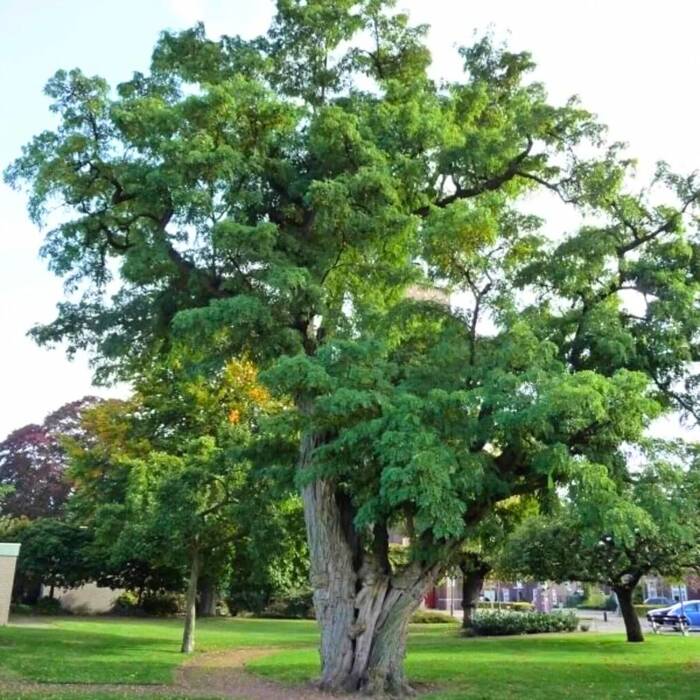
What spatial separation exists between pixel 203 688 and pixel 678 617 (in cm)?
2281

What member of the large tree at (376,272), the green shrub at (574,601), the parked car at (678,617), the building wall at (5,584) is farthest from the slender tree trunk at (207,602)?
the green shrub at (574,601)

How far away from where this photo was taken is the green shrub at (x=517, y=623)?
27062mm

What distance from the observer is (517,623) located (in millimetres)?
27406

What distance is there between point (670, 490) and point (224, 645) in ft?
48.1

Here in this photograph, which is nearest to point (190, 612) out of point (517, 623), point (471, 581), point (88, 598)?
point (517, 623)

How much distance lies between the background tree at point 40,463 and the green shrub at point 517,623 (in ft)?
88.5

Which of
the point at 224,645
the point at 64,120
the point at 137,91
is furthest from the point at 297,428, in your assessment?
the point at 224,645

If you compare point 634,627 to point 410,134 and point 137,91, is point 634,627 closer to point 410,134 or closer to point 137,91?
point 410,134

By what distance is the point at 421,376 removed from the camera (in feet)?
39.7

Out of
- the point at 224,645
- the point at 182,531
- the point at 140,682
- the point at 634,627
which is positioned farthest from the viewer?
the point at 634,627

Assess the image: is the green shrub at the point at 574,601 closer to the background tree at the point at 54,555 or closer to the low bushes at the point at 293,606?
the low bushes at the point at 293,606

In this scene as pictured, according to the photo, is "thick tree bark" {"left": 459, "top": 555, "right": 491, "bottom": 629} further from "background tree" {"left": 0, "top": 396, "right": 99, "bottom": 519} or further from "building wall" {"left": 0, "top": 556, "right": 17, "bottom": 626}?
"background tree" {"left": 0, "top": 396, "right": 99, "bottom": 519}

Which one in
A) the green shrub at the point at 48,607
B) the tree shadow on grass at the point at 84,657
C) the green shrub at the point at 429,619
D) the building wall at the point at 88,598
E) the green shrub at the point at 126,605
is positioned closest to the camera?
the tree shadow on grass at the point at 84,657

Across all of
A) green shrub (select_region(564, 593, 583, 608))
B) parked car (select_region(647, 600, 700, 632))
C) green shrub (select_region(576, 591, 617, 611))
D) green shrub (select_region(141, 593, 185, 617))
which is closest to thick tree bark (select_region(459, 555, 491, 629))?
parked car (select_region(647, 600, 700, 632))
